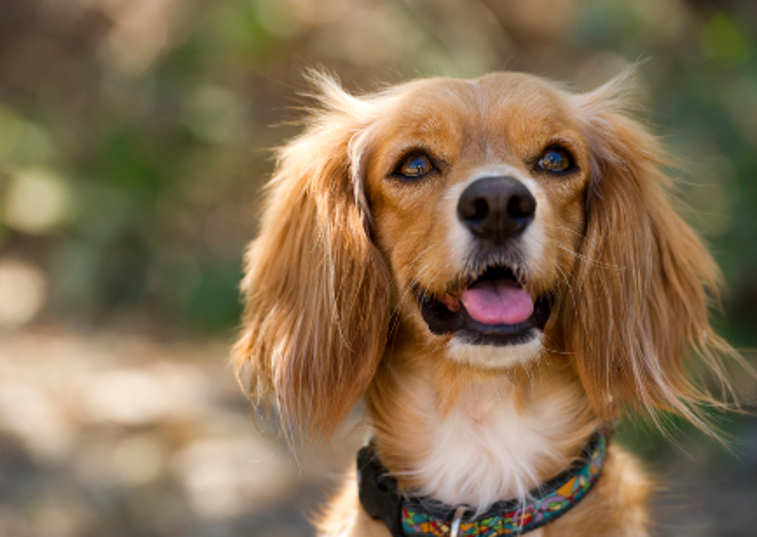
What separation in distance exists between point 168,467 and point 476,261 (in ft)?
10.8

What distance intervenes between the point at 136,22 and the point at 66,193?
2211 millimetres

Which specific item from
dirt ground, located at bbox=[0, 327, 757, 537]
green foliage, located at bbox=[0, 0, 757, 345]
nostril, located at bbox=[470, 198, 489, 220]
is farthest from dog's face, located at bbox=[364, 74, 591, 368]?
green foliage, located at bbox=[0, 0, 757, 345]

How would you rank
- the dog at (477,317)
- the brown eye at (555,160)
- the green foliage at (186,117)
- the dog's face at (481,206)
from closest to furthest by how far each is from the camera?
1. the dog's face at (481,206)
2. the dog at (477,317)
3. the brown eye at (555,160)
4. the green foliage at (186,117)

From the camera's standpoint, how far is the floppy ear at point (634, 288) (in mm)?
2373

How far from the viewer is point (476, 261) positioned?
2.13 meters

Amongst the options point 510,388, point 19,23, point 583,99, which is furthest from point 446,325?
point 19,23

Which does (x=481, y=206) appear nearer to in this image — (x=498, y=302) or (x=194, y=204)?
(x=498, y=302)

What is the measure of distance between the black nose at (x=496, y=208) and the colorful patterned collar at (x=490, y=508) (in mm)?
811

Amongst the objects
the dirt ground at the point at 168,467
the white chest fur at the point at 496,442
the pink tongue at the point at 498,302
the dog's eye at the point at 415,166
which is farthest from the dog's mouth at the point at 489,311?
the dirt ground at the point at 168,467

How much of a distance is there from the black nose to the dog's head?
0.07ft

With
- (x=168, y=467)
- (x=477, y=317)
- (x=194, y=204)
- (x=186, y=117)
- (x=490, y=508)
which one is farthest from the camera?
(x=194, y=204)

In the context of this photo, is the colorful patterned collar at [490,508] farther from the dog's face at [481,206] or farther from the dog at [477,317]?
the dog's face at [481,206]

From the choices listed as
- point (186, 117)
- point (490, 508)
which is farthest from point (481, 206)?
point (186, 117)

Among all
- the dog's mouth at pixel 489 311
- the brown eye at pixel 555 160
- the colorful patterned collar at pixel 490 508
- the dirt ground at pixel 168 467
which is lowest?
the dirt ground at pixel 168 467
